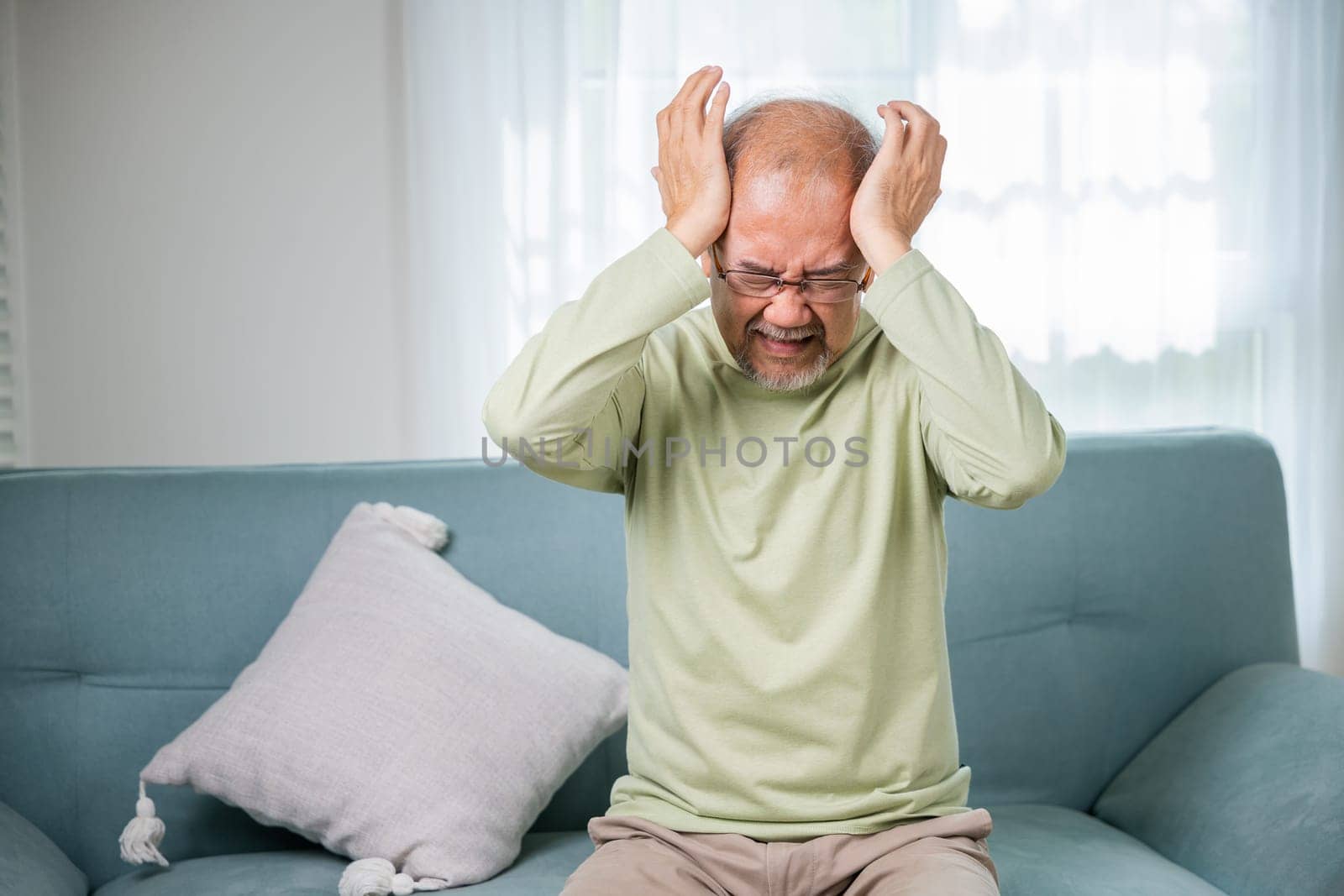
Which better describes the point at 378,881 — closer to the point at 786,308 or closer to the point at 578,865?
the point at 578,865

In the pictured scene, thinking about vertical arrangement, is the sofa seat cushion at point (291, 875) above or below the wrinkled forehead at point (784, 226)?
below

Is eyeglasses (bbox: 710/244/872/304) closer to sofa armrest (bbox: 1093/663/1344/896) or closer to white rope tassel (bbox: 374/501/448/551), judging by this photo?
white rope tassel (bbox: 374/501/448/551)

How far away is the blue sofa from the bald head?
752mm

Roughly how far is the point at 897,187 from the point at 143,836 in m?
1.27

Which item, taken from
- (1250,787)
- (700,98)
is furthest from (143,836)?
(1250,787)

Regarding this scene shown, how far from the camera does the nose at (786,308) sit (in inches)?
46.2

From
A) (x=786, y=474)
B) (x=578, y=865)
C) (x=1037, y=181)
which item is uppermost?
(x=1037, y=181)

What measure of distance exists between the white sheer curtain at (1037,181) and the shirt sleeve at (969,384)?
1.83m

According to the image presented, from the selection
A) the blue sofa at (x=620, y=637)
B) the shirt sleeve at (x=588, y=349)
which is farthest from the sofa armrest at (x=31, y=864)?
the shirt sleeve at (x=588, y=349)

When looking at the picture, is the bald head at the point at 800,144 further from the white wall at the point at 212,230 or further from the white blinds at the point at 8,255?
the white blinds at the point at 8,255

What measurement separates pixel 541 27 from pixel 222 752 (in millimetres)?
Result: 1957

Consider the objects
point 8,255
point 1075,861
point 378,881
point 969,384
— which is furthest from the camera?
point 8,255

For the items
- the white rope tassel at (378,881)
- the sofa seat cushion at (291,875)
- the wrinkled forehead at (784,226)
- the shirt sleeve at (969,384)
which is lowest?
the sofa seat cushion at (291,875)

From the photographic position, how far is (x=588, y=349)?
1147 millimetres
